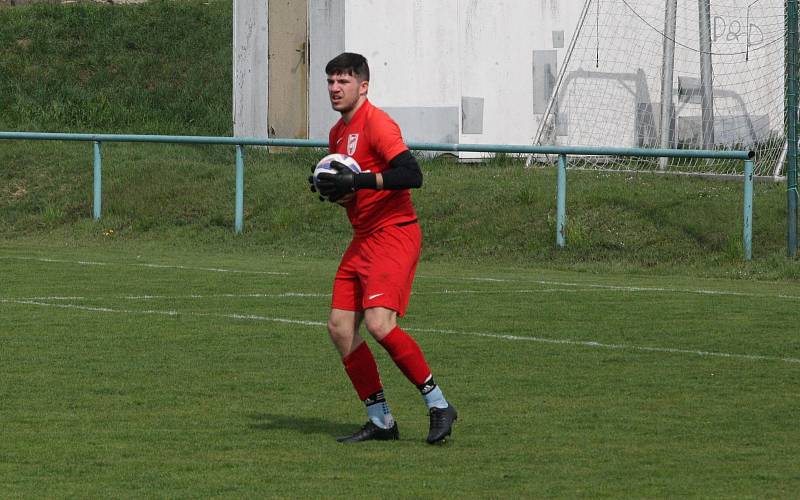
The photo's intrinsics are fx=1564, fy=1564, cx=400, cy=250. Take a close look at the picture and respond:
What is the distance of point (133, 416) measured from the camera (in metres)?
8.27

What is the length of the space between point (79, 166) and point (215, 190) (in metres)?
3.42

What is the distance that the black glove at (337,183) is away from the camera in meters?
7.37

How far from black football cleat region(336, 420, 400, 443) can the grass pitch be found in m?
0.08

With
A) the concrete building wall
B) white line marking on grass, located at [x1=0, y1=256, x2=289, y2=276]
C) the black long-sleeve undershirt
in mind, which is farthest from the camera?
the concrete building wall

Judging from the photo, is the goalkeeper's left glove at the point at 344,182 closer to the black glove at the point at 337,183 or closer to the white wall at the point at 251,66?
the black glove at the point at 337,183

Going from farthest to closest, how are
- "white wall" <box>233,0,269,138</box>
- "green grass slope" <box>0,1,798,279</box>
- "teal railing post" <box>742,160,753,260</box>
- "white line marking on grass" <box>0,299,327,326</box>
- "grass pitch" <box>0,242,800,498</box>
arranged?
"white wall" <box>233,0,269,138</box>, "green grass slope" <box>0,1,798,279</box>, "teal railing post" <box>742,160,753,260</box>, "white line marking on grass" <box>0,299,327,326</box>, "grass pitch" <box>0,242,800,498</box>

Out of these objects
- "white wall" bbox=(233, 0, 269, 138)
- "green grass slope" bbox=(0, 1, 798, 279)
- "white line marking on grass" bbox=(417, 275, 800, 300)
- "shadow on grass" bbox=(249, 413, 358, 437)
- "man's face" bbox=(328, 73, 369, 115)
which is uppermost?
"white wall" bbox=(233, 0, 269, 138)

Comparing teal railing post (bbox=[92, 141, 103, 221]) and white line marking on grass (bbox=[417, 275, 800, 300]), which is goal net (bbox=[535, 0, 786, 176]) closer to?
white line marking on grass (bbox=[417, 275, 800, 300])

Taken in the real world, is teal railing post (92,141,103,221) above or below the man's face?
below

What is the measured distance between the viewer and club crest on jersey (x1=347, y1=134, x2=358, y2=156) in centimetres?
766

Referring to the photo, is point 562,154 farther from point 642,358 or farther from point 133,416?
point 133,416

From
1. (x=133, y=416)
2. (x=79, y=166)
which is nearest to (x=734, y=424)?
(x=133, y=416)

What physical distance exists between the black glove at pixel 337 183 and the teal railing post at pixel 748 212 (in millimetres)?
10419

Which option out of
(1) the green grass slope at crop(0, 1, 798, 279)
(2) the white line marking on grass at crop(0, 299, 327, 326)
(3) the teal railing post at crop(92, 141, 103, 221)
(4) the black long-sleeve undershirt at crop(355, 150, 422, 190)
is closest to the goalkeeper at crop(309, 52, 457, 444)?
(4) the black long-sleeve undershirt at crop(355, 150, 422, 190)
